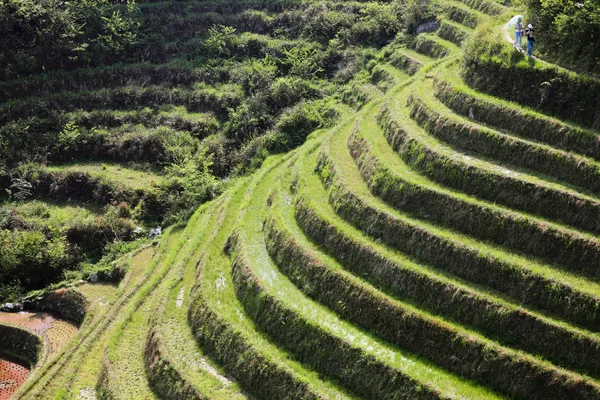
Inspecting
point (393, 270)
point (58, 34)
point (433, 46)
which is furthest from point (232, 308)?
point (58, 34)

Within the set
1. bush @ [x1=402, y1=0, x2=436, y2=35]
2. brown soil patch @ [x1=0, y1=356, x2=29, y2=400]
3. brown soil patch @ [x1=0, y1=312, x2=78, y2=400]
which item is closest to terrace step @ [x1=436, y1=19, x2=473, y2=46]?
bush @ [x1=402, y1=0, x2=436, y2=35]

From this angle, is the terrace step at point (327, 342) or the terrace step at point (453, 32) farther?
the terrace step at point (453, 32)

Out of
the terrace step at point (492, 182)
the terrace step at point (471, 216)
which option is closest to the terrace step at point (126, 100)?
the terrace step at point (471, 216)

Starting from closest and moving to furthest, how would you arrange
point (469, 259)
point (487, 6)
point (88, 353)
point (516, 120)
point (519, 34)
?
point (469, 259) < point (516, 120) < point (519, 34) < point (88, 353) < point (487, 6)

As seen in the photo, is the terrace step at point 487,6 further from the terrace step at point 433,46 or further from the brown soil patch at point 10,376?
the brown soil patch at point 10,376

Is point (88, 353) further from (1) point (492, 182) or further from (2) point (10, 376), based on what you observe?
(1) point (492, 182)

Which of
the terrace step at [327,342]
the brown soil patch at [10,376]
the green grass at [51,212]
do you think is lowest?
the brown soil patch at [10,376]
